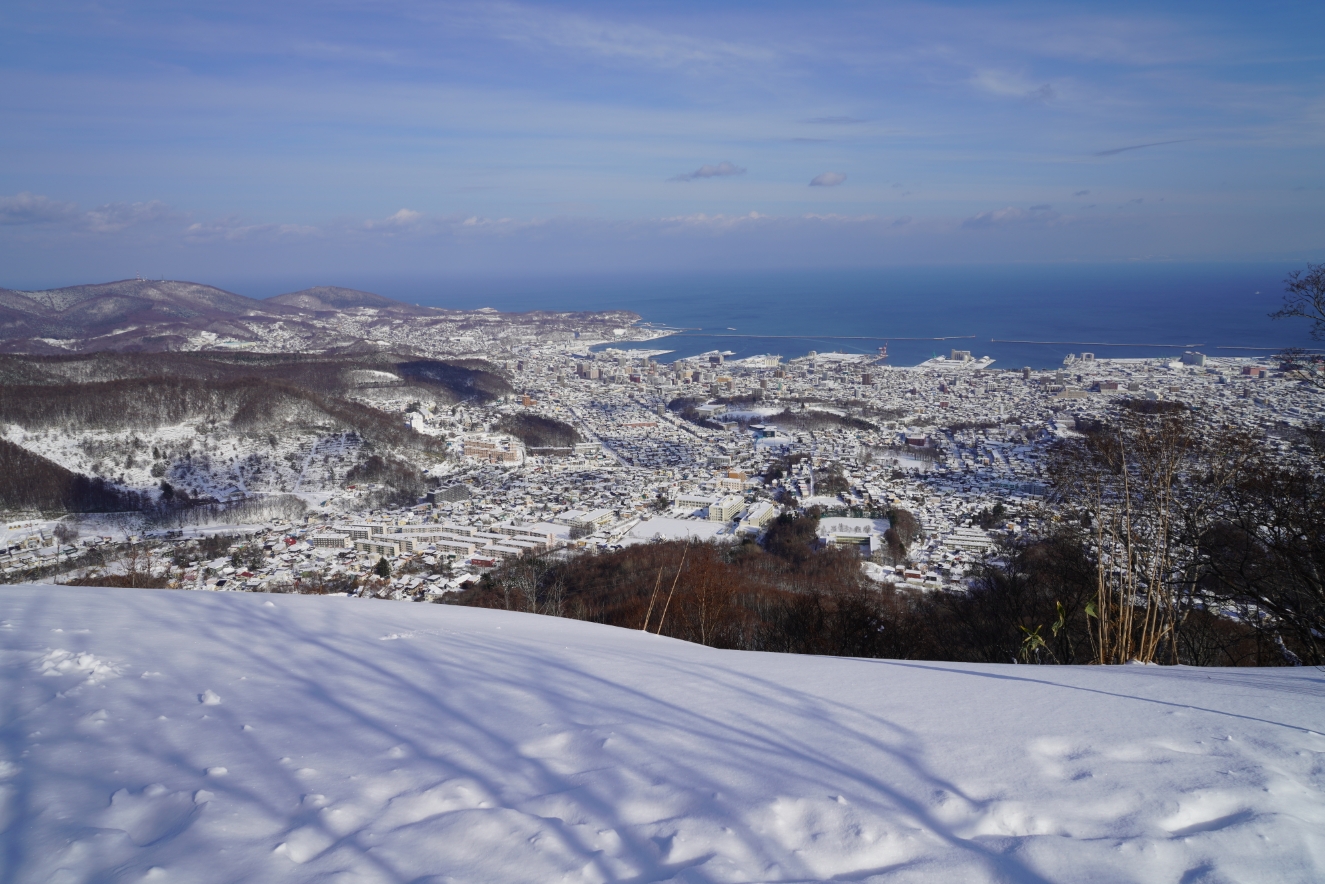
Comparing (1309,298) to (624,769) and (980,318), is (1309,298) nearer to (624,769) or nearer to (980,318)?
(624,769)

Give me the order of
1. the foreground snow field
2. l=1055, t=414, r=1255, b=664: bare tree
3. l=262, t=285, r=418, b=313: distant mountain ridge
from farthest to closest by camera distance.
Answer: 1. l=262, t=285, r=418, b=313: distant mountain ridge
2. l=1055, t=414, r=1255, b=664: bare tree
3. the foreground snow field

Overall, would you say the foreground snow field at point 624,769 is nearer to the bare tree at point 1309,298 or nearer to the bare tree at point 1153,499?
the bare tree at point 1153,499

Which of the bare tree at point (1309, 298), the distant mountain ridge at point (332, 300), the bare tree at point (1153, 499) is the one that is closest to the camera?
the bare tree at point (1153, 499)

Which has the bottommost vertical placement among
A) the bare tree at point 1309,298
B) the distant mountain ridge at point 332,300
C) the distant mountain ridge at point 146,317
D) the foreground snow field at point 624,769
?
the foreground snow field at point 624,769

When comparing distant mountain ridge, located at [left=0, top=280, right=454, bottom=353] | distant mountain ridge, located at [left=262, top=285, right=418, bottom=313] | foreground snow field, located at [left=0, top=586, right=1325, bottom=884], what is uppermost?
distant mountain ridge, located at [left=262, top=285, right=418, bottom=313]

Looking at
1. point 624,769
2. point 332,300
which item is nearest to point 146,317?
point 332,300

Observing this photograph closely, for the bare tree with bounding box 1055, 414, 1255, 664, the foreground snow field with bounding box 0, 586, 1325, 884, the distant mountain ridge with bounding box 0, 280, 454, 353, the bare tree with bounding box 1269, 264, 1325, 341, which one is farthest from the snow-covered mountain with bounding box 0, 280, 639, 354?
the bare tree with bounding box 1269, 264, 1325, 341

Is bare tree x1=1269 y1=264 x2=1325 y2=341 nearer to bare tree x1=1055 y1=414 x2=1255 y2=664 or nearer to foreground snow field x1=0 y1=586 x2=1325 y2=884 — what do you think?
bare tree x1=1055 y1=414 x2=1255 y2=664

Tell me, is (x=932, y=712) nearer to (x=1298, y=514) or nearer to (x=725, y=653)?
(x=725, y=653)

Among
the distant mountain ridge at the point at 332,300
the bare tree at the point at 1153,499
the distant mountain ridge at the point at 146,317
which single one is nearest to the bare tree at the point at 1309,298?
the bare tree at the point at 1153,499
